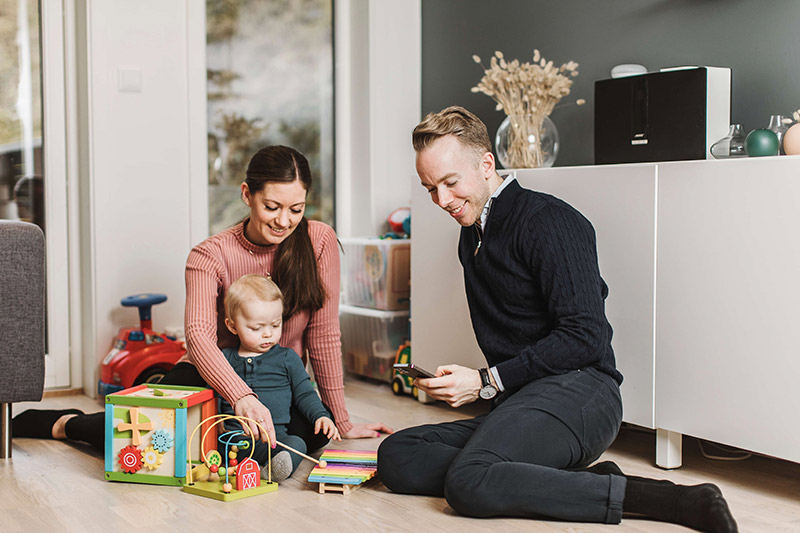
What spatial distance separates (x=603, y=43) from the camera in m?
3.00

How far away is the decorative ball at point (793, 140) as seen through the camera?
2.07 m

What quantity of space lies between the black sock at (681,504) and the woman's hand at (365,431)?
93cm

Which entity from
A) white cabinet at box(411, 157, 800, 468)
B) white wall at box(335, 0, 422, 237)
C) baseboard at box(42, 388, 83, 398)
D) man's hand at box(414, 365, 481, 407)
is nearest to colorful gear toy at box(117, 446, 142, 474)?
man's hand at box(414, 365, 481, 407)

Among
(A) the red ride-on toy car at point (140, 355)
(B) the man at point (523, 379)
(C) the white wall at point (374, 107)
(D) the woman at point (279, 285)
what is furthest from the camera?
(C) the white wall at point (374, 107)

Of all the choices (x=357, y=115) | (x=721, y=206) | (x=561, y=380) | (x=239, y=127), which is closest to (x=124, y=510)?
(x=561, y=380)

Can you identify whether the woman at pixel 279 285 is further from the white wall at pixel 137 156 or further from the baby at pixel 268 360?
the white wall at pixel 137 156

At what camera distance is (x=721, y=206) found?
2.15 metres

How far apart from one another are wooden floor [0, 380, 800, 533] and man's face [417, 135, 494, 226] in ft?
2.23

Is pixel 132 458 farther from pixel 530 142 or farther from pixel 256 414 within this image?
pixel 530 142

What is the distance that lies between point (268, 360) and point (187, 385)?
236mm

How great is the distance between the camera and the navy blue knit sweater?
6.61 feet

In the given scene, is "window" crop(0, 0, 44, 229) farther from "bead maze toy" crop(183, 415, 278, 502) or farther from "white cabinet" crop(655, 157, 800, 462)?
"white cabinet" crop(655, 157, 800, 462)

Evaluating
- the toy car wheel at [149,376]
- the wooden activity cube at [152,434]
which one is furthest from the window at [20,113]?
the wooden activity cube at [152,434]

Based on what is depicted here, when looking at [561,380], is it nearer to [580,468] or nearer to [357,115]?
[580,468]
